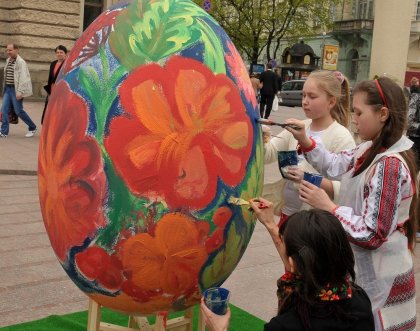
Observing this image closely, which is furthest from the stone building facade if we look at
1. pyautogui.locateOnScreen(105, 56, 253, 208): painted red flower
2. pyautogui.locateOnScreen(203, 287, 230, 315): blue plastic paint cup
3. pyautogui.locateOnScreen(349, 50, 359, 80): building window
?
pyautogui.locateOnScreen(349, 50, 359, 80): building window

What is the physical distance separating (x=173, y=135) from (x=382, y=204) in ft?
2.83

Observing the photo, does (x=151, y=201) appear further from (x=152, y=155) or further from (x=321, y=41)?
(x=321, y=41)

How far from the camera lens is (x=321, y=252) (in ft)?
6.24

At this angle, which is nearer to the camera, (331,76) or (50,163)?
(50,163)

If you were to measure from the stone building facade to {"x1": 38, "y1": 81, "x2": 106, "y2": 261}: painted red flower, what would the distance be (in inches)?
623

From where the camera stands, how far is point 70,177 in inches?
98.3

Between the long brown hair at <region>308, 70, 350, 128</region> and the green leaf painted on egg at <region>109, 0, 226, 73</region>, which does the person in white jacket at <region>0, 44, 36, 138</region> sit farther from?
the green leaf painted on egg at <region>109, 0, 226, 73</region>

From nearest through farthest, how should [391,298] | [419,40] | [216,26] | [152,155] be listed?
[152,155]
[391,298]
[216,26]
[419,40]

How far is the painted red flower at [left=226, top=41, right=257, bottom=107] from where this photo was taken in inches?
106

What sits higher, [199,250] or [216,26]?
[216,26]

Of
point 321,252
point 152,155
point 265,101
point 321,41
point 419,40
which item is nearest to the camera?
point 321,252

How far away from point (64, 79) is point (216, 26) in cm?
71

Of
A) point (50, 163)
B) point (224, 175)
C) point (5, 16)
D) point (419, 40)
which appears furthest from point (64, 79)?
point (419, 40)

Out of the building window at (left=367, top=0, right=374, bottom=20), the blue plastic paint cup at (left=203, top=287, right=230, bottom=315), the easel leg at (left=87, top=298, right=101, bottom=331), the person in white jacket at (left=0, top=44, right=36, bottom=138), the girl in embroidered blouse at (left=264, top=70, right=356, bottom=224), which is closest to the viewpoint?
the blue plastic paint cup at (left=203, top=287, right=230, bottom=315)
